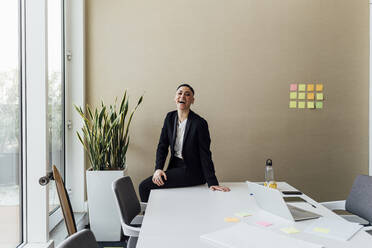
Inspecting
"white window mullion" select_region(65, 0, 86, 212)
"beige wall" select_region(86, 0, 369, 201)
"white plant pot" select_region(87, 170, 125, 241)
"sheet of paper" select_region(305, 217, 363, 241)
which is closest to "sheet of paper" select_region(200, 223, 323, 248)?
"sheet of paper" select_region(305, 217, 363, 241)

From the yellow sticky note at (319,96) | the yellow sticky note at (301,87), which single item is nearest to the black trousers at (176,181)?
the yellow sticky note at (301,87)

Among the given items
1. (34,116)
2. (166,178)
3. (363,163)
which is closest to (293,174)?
(363,163)

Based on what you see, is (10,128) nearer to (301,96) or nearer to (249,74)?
(249,74)

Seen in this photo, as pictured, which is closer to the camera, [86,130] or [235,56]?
[86,130]

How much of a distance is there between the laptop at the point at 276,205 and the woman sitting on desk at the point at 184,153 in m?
0.81

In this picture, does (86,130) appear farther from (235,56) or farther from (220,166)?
(235,56)

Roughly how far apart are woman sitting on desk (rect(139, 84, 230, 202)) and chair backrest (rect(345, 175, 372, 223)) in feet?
3.62

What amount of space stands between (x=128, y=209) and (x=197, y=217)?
0.64 m

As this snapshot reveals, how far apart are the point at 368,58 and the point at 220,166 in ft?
7.66

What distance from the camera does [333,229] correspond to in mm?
1621

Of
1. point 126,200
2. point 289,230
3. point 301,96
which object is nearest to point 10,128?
point 126,200

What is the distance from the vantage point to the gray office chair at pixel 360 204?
7.57 feet

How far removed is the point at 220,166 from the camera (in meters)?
3.92

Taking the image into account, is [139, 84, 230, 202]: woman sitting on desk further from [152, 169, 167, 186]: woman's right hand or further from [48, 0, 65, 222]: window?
[48, 0, 65, 222]: window
